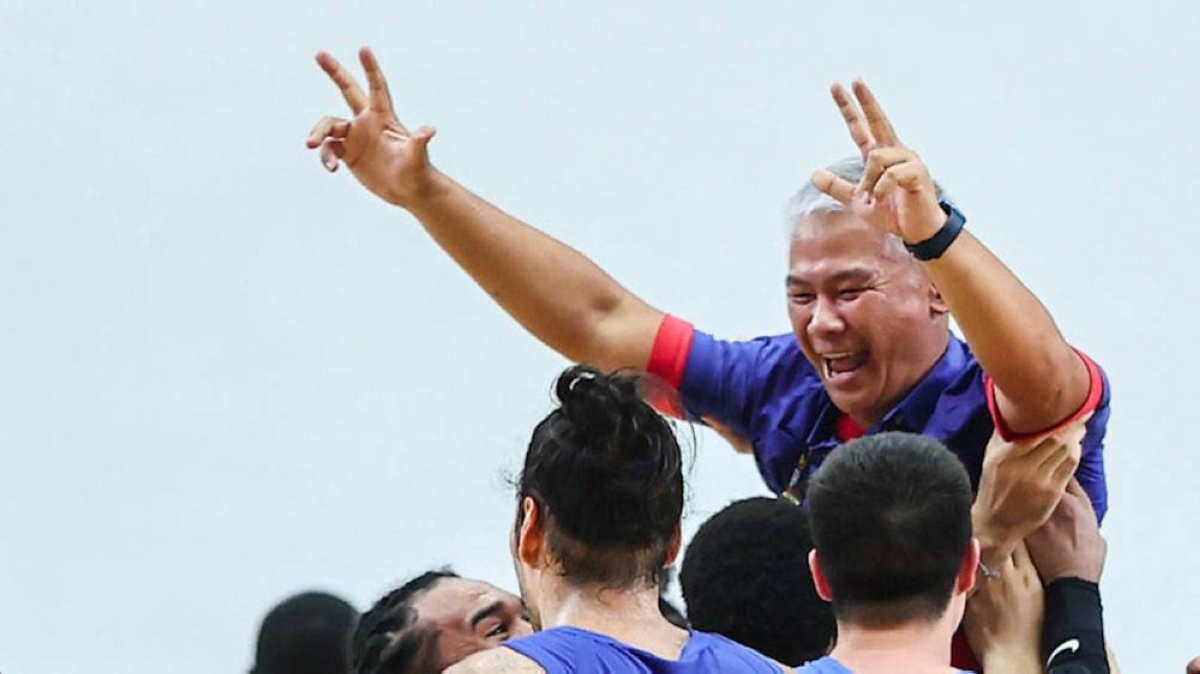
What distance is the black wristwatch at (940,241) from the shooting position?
149 inches

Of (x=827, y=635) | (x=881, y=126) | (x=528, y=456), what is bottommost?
(x=827, y=635)

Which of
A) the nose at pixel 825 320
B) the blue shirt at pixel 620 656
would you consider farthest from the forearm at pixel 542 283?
the blue shirt at pixel 620 656

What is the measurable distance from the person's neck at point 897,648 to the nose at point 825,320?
3.34 feet

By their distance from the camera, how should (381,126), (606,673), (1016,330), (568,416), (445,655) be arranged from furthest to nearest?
1. (381,126)
2. (1016,330)
3. (445,655)
4. (568,416)
5. (606,673)

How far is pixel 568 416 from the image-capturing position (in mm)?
3145

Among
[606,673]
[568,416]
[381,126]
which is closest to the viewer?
[606,673]

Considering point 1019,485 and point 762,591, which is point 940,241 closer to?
point 1019,485

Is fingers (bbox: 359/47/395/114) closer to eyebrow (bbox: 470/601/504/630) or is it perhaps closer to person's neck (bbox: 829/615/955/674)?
eyebrow (bbox: 470/601/504/630)

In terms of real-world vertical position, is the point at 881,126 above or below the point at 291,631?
above

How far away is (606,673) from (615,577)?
0.18 metres

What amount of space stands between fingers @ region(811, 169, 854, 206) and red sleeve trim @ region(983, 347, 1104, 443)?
40 cm

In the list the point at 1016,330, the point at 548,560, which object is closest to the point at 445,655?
the point at 548,560

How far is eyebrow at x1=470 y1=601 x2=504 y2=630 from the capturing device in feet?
11.5

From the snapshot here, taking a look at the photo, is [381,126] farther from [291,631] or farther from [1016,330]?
[1016,330]
